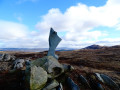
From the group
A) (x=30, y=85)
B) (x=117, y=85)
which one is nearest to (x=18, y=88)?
(x=30, y=85)

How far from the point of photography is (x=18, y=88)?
12164 mm

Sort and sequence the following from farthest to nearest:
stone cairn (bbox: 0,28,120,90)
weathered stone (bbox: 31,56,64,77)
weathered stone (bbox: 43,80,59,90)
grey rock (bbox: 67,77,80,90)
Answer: weathered stone (bbox: 31,56,64,77) → grey rock (bbox: 67,77,80,90) → weathered stone (bbox: 43,80,59,90) → stone cairn (bbox: 0,28,120,90)

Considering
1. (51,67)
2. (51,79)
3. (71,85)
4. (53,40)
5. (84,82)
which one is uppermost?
(53,40)

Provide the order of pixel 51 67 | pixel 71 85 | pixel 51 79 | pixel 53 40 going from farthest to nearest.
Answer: pixel 53 40
pixel 51 67
pixel 51 79
pixel 71 85

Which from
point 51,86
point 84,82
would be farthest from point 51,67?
point 84,82

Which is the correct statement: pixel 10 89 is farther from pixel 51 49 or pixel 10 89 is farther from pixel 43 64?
pixel 51 49

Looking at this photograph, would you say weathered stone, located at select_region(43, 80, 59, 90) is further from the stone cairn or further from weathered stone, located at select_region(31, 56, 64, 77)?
weathered stone, located at select_region(31, 56, 64, 77)

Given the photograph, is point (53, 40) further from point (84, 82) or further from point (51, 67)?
point (84, 82)

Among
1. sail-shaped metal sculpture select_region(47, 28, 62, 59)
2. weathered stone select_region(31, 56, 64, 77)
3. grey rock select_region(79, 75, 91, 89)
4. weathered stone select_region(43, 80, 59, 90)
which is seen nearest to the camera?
weathered stone select_region(43, 80, 59, 90)

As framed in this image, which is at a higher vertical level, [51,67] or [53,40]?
[53,40]

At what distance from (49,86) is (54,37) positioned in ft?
36.5

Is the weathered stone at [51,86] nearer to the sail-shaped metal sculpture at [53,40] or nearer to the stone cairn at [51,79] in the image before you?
the stone cairn at [51,79]

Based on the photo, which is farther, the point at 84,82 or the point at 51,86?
the point at 84,82

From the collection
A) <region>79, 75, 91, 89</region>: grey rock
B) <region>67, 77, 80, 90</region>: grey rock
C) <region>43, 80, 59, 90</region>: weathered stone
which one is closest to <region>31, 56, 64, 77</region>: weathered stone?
<region>43, 80, 59, 90</region>: weathered stone
